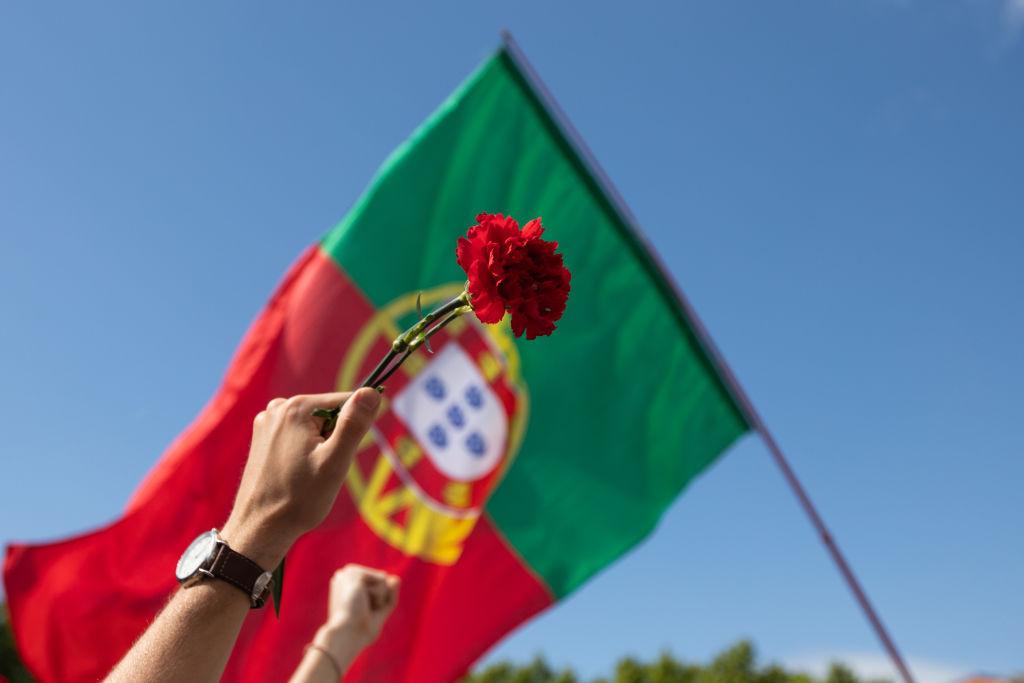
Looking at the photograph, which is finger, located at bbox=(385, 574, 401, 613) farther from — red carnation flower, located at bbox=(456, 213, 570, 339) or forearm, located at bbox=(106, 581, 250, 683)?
red carnation flower, located at bbox=(456, 213, 570, 339)

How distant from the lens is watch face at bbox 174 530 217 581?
56.4 inches

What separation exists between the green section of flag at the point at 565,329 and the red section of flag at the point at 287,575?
0.29 meters

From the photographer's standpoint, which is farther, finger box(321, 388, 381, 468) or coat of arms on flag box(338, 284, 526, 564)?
coat of arms on flag box(338, 284, 526, 564)

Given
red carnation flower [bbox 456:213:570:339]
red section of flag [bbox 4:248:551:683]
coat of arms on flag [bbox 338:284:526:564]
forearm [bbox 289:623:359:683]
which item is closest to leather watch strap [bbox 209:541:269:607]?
red carnation flower [bbox 456:213:570:339]

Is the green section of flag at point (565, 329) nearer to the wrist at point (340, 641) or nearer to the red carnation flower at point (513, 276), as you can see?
the wrist at point (340, 641)

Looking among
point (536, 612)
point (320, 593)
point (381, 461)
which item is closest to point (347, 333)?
point (381, 461)

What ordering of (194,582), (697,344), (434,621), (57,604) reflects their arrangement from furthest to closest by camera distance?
(697,344)
(434,621)
(57,604)
(194,582)

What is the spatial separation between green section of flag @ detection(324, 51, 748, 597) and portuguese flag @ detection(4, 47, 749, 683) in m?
0.01

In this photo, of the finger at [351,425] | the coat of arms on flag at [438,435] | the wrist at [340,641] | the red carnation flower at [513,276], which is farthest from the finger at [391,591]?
the coat of arms on flag at [438,435]

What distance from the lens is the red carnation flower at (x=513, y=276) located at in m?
1.45

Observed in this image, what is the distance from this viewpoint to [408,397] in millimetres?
6211

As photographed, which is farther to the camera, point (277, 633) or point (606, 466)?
point (606, 466)

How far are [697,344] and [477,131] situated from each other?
2.05m

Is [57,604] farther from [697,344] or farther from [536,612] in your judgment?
[697,344]
